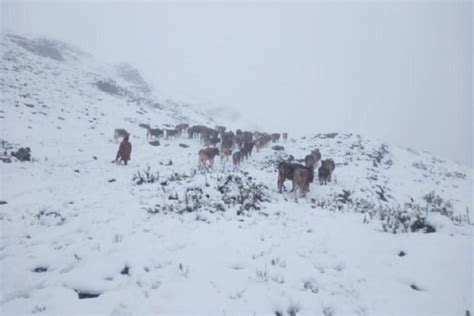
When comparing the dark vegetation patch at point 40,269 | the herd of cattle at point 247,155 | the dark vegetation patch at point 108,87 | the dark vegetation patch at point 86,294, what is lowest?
the dark vegetation patch at point 86,294

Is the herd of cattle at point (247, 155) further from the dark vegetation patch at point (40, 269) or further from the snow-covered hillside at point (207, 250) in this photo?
the dark vegetation patch at point (40, 269)

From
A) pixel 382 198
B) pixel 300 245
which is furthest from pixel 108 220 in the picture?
pixel 382 198

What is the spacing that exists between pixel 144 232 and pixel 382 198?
557 inches

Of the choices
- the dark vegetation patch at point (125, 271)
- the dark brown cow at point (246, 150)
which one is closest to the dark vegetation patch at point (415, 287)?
the dark vegetation patch at point (125, 271)

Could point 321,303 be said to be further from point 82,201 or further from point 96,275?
point 82,201

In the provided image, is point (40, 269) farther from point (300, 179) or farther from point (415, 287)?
point (300, 179)

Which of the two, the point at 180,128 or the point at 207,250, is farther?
the point at 180,128

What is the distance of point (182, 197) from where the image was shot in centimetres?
941

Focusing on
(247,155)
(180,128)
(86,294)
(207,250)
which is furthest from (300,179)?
(180,128)

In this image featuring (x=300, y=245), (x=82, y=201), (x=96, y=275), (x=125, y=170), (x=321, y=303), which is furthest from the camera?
(x=125, y=170)

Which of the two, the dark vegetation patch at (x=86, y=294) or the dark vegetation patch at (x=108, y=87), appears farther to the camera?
the dark vegetation patch at (x=108, y=87)

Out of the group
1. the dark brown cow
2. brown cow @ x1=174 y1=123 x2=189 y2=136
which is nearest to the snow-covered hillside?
the dark brown cow

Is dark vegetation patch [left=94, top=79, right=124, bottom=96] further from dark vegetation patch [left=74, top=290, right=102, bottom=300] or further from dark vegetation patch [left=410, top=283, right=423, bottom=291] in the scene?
dark vegetation patch [left=410, top=283, right=423, bottom=291]

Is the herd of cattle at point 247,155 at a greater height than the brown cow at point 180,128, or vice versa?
the brown cow at point 180,128
